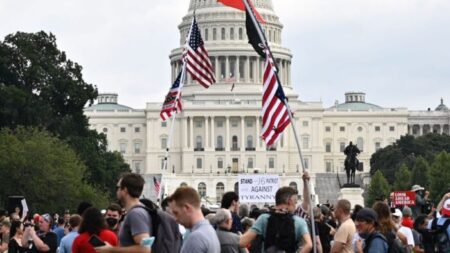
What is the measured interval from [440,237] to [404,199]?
18.7 meters

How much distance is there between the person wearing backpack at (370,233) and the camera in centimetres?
1570

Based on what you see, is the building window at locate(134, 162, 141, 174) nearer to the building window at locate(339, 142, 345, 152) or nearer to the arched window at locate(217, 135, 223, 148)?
the arched window at locate(217, 135, 223, 148)

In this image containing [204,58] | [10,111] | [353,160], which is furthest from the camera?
[10,111]

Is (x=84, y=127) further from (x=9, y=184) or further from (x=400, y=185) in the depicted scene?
(x=400, y=185)

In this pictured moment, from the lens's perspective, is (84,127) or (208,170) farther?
(208,170)

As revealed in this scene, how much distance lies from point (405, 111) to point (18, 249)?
513 ft

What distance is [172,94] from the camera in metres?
37.2

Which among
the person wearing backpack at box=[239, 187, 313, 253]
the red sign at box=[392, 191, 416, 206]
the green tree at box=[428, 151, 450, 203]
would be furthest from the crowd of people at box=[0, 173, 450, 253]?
the green tree at box=[428, 151, 450, 203]

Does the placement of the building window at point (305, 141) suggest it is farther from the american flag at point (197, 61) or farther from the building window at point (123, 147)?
the american flag at point (197, 61)

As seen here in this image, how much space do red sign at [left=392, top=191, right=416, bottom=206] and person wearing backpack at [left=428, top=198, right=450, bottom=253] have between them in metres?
17.6

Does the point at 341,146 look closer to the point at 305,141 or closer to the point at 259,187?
the point at 305,141

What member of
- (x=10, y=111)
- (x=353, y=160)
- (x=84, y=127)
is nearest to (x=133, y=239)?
(x=353, y=160)

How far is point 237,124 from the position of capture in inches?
6649

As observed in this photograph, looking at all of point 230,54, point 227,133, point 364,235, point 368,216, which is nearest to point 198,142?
point 227,133
